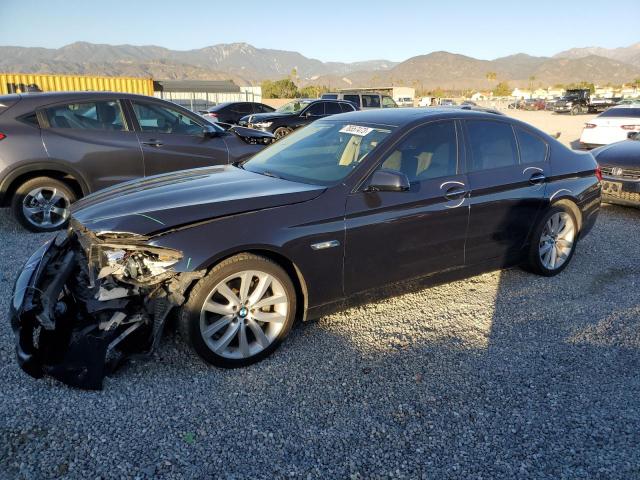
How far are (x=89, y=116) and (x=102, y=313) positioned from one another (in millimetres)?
4287

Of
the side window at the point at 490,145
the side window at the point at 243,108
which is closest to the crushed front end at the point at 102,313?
the side window at the point at 490,145

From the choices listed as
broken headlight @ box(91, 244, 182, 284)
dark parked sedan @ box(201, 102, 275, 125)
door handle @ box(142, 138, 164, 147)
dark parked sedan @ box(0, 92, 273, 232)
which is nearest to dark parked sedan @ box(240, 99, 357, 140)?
dark parked sedan @ box(201, 102, 275, 125)

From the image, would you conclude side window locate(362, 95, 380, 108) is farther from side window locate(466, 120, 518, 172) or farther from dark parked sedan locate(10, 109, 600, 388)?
side window locate(466, 120, 518, 172)

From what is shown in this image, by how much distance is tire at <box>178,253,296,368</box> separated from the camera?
9.78 feet

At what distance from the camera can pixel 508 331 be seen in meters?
3.81

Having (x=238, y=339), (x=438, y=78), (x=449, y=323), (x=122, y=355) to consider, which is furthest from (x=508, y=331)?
(x=438, y=78)

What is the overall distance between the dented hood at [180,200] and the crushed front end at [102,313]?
123mm

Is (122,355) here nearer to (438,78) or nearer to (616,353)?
(616,353)

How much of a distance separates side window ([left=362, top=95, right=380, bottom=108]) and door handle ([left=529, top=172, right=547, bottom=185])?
662 inches

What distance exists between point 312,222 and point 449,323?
4.82ft

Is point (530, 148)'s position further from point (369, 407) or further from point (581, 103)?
point (581, 103)

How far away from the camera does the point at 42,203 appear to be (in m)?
6.08

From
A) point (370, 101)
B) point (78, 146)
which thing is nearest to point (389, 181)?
point (78, 146)

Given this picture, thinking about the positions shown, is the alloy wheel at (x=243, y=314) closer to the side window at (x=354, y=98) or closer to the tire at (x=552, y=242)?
the tire at (x=552, y=242)
